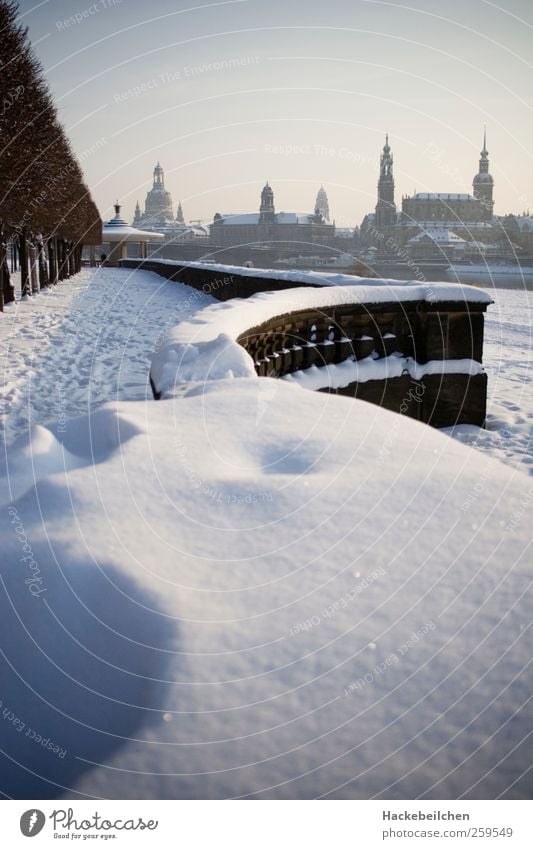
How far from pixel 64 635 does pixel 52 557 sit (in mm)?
305

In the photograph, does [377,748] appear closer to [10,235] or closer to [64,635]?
[64,635]

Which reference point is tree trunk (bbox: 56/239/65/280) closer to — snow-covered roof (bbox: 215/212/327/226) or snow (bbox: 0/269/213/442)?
snow (bbox: 0/269/213/442)

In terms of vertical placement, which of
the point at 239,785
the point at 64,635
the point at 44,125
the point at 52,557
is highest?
the point at 44,125

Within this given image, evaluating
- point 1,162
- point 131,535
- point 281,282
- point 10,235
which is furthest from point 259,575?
point 10,235

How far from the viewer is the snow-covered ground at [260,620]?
200 cm

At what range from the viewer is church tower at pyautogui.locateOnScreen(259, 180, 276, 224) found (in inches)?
5118

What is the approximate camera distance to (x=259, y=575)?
261 cm

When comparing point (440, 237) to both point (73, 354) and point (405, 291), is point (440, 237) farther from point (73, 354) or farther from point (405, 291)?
point (73, 354)

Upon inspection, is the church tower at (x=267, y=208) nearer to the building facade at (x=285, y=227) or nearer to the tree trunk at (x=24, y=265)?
the building facade at (x=285, y=227)

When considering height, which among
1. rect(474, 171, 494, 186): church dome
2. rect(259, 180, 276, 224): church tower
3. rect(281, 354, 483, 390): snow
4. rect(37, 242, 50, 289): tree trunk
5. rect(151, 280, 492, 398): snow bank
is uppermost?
rect(474, 171, 494, 186): church dome

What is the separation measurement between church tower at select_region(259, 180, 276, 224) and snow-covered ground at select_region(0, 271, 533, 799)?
133 m

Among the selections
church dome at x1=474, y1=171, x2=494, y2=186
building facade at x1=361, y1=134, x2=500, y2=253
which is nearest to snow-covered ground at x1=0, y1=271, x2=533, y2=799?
building facade at x1=361, y1=134, x2=500, y2=253

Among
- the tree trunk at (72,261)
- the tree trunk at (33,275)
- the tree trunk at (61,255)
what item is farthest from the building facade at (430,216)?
the tree trunk at (33,275)

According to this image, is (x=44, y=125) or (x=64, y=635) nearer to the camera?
(x=64, y=635)
